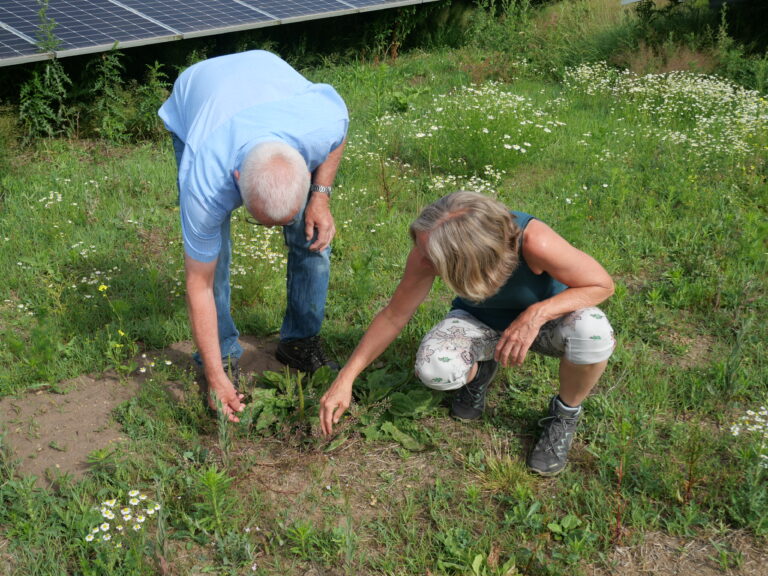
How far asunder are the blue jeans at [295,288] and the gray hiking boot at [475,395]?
2.50 feet

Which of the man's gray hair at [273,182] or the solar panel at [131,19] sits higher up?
the man's gray hair at [273,182]

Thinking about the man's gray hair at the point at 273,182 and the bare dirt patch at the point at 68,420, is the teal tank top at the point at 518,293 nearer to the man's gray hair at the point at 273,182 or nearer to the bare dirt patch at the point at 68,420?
the man's gray hair at the point at 273,182

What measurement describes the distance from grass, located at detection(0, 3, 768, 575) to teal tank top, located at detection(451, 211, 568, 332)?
0.47m

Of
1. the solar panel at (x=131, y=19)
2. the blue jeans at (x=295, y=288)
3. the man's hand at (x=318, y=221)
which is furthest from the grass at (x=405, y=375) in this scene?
the solar panel at (x=131, y=19)

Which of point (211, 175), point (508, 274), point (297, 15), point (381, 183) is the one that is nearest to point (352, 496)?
point (508, 274)

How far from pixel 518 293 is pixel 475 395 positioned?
0.54m

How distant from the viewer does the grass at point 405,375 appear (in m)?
2.54

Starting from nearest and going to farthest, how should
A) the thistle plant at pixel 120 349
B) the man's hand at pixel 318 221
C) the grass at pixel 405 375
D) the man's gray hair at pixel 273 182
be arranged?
the man's gray hair at pixel 273 182 → the grass at pixel 405 375 → the man's hand at pixel 318 221 → the thistle plant at pixel 120 349

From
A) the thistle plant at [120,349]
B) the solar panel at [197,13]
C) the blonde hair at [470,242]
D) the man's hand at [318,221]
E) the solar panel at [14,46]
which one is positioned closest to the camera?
the blonde hair at [470,242]

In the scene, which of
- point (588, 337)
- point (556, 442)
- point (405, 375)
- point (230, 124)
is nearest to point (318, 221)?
point (230, 124)

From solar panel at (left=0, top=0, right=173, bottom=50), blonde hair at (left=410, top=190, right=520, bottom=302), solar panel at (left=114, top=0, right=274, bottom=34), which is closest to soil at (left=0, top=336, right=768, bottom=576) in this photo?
blonde hair at (left=410, top=190, right=520, bottom=302)

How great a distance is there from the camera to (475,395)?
3.07 meters

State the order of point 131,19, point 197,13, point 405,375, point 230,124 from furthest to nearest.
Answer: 1. point 197,13
2. point 131,19
3. point 405,375
4. point 230,124

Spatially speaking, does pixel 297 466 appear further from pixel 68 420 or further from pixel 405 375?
pixel 68 420
